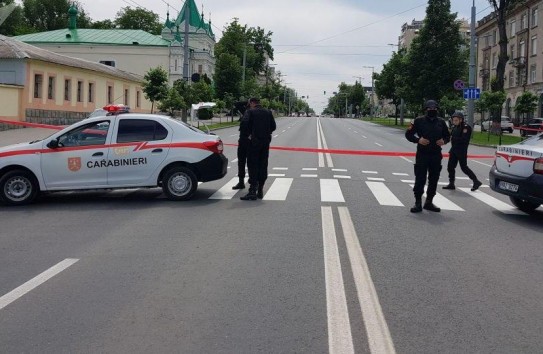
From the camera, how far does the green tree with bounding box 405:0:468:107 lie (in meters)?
60.8

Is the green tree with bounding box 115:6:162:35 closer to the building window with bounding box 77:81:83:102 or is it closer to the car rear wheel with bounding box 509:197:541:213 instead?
the building window with bounding box 77:81:83:102

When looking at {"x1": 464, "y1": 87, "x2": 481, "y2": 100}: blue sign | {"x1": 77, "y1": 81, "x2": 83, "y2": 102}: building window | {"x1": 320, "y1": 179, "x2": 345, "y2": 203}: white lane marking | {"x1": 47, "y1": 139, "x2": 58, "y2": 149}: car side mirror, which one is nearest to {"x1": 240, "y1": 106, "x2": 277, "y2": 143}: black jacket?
{"x1": 320, "y1": 179, "x2": 345, "y2": 203}: white lane marking

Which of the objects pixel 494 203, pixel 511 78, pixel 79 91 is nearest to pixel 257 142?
pixel 494 203

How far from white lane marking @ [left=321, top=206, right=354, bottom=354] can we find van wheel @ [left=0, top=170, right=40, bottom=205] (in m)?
5.53

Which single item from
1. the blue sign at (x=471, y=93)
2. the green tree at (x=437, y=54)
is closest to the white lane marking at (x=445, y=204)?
the blue sign at (x=471, y=93)

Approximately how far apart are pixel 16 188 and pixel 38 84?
3089 centimetres

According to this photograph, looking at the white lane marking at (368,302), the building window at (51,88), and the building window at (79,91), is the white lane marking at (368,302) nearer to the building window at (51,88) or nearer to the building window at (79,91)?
the building window at (51,88)

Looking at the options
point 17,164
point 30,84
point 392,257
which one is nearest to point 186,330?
point 392,257

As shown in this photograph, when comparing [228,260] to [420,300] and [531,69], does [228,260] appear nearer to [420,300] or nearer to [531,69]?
[420,300]

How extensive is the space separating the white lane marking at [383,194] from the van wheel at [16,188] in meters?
6.14

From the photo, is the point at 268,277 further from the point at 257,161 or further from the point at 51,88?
the point at 51,88

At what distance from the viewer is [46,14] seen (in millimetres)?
97375

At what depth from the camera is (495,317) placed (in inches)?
205

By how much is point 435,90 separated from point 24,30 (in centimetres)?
5905
